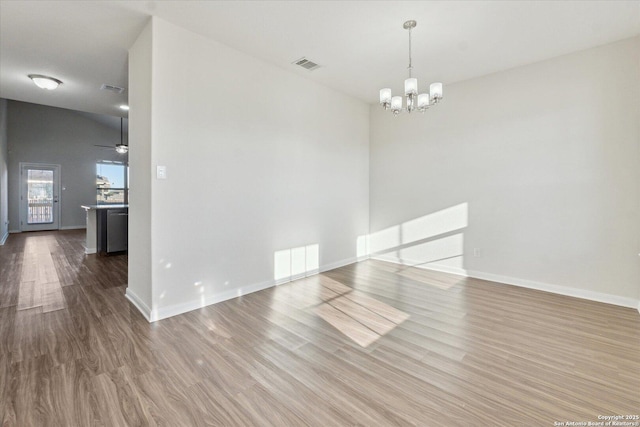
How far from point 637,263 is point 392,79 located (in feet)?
12.4

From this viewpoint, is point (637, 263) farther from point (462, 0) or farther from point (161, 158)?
point (161, 158)

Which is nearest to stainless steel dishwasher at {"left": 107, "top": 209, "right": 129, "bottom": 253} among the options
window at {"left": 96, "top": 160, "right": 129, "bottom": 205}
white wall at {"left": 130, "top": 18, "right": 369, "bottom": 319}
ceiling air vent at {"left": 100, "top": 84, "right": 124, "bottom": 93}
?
ceiling air vent at {"left": 100, "top": 84, "right": 124, "bottom": 93}

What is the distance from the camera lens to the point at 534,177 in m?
3.79

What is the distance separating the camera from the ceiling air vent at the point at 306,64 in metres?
3.72

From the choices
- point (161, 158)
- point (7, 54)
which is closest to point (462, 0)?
point (161, 158)

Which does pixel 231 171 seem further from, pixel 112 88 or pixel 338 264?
pixel 112 88

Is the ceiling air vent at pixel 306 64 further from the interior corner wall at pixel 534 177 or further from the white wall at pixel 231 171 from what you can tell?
the interior corner wall at pixel 534 177

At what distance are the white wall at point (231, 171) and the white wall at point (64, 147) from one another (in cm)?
924

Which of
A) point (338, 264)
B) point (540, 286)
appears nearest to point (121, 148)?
point (338, 264)

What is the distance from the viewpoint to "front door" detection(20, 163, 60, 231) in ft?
29.9

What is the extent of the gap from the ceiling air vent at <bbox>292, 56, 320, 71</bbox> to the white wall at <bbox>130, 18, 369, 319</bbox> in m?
0.29

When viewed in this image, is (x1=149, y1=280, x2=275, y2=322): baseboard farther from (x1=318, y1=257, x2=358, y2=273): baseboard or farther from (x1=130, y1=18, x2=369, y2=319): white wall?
(x1=318, y1=257, x2=358, y2=273): baseboard

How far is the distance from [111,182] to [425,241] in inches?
471

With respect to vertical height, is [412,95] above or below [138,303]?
above
